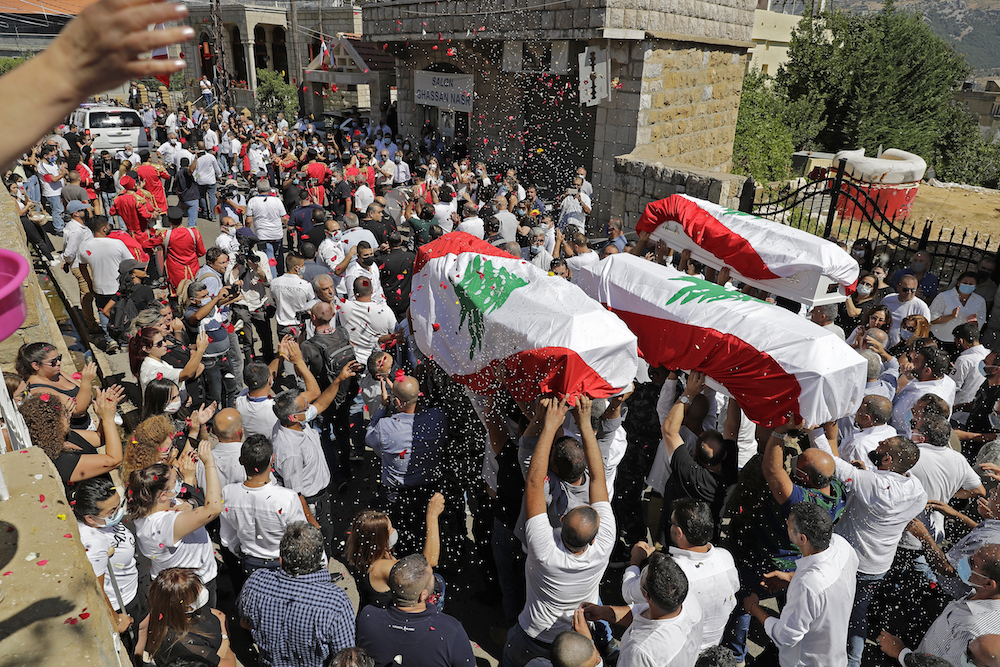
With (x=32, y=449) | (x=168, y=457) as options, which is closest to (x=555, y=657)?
(x=32, y=449)

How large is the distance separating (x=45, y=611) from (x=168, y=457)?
2.15 m

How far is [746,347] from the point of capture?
374 cm

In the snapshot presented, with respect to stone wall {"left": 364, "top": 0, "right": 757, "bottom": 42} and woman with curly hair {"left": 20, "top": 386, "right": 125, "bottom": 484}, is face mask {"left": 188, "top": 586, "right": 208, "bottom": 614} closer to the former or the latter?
woman with curly hair {"left": 20, "top": 386, "right": 125, "bottom": 484}

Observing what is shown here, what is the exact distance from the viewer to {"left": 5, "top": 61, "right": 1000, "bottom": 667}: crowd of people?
270 cm

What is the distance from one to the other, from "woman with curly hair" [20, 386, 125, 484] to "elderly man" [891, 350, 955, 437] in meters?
4.67

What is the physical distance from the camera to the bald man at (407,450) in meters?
3.71

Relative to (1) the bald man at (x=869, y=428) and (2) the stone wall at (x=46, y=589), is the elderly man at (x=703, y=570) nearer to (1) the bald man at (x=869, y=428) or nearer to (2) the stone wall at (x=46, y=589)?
(1) the bald man at (x=869, y=428)

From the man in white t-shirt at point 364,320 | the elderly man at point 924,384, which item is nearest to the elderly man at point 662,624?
the elderly man at point 924,384

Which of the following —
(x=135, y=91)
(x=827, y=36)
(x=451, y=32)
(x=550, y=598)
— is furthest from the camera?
(x=135, y=91)

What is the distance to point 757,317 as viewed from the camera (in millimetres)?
3871

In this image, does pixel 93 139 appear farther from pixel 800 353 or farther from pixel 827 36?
pixel 827 36

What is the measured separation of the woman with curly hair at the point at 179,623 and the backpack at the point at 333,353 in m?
2.27

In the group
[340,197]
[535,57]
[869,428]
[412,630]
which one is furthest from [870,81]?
[412,630]

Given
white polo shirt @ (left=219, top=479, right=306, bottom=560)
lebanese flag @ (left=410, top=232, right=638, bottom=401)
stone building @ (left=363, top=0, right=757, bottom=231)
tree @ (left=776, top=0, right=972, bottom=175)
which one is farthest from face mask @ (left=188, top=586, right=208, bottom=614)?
tree @ (left=776, top=0, right=972, bottom=175)
